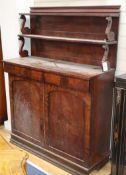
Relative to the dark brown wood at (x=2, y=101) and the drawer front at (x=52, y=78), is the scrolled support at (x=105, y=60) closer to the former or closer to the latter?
the drawer front at (x=52, y=78)

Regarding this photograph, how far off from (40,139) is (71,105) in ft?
2.12

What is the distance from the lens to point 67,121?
2.37 meters

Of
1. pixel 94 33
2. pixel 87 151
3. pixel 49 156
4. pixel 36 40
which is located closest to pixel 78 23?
pixel 94 33

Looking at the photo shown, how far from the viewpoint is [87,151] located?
89.6 inches

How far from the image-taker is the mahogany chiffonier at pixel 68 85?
2.21 m

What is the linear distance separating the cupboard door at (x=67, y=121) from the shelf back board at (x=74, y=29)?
0.44 meters

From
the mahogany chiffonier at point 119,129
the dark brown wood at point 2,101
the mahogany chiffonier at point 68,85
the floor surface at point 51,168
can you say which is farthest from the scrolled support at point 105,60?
the dark brown wood at point 2,101

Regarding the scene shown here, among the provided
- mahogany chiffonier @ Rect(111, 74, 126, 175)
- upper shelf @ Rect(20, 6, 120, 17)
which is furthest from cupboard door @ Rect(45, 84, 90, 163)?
upper shelf @ Rect(20, 6, 120, 17)

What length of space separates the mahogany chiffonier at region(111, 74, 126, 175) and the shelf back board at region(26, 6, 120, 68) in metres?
0.42

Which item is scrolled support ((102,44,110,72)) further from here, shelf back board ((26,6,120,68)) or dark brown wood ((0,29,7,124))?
dark brown wood ((0,29,7,124))

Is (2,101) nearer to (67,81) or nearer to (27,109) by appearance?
(27,109)

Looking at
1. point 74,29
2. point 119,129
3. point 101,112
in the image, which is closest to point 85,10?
point 74,29

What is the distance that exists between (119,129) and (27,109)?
1084 mm

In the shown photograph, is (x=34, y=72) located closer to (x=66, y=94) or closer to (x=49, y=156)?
(x=66, y=94)
